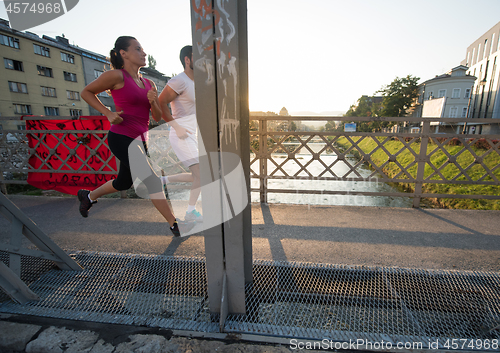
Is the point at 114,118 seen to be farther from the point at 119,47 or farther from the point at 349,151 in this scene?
the point at 349,151

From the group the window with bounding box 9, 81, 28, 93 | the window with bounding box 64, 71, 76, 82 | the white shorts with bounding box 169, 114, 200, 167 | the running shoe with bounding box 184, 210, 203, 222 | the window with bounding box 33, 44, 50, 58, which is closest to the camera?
the white shorts with bounding box 169, 114, 200, 167

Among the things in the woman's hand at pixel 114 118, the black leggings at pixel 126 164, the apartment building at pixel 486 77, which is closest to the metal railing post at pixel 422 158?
the black leggings at pixel 126 164

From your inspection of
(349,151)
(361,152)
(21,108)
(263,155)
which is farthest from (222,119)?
(21,108)

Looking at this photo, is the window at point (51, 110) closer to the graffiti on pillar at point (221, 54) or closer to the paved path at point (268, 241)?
the paved path at point (268, 241)

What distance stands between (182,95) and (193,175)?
3.23 ft

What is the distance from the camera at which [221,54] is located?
1.39m

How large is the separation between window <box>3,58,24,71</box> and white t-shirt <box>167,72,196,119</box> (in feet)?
137

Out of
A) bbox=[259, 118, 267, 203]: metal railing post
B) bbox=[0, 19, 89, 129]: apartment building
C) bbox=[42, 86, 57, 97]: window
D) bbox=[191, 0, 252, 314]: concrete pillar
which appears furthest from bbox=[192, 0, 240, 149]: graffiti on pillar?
bbox=[42, 86, 57, 97]: window

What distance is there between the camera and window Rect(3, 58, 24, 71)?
30041 mm

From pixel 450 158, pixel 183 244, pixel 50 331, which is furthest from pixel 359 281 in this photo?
pixel 450 158

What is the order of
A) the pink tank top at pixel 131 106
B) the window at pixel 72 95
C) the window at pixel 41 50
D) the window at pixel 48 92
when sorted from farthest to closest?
the window at pixel 72 95
the window at pixel 48 92
the window at pixel 41 50
the pink tank top at pixel 131 106

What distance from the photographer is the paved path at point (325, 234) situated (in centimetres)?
239

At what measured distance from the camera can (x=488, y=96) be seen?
39.8 m

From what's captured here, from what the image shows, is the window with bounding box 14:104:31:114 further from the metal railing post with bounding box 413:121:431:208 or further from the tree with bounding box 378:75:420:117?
the tree with bounding box 378:75:420:117
